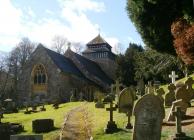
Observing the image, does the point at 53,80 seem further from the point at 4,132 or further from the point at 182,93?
the point at 4,132

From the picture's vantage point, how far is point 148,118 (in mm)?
13391

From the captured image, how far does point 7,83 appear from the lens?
68188mm

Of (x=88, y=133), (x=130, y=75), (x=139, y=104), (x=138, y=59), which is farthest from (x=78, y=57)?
(x=139, y=104)

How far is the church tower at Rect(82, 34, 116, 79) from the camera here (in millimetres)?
75688

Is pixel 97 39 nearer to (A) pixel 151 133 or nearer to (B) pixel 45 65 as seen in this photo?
(B) pixel 45 65

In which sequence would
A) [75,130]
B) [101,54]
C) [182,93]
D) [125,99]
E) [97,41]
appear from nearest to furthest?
1. [75,130]
2. [182,93]
3. [125,99]
4. [97,41]
5. [101,54]

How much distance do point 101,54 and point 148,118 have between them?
2493 inches

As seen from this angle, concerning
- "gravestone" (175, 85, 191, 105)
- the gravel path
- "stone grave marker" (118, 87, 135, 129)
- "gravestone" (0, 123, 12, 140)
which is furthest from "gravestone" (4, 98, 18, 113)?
"gravestone" (175, 85, 191, 105)

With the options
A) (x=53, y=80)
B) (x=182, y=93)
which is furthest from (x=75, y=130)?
(x=53, y=80)

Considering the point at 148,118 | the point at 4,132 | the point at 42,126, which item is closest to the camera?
the point at 148,118

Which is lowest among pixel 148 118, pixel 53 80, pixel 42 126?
pixel 42 126

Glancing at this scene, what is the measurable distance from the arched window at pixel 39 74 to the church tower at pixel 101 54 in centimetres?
1956

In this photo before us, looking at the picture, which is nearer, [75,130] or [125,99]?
[75,130]

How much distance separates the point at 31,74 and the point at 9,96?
4048mm
